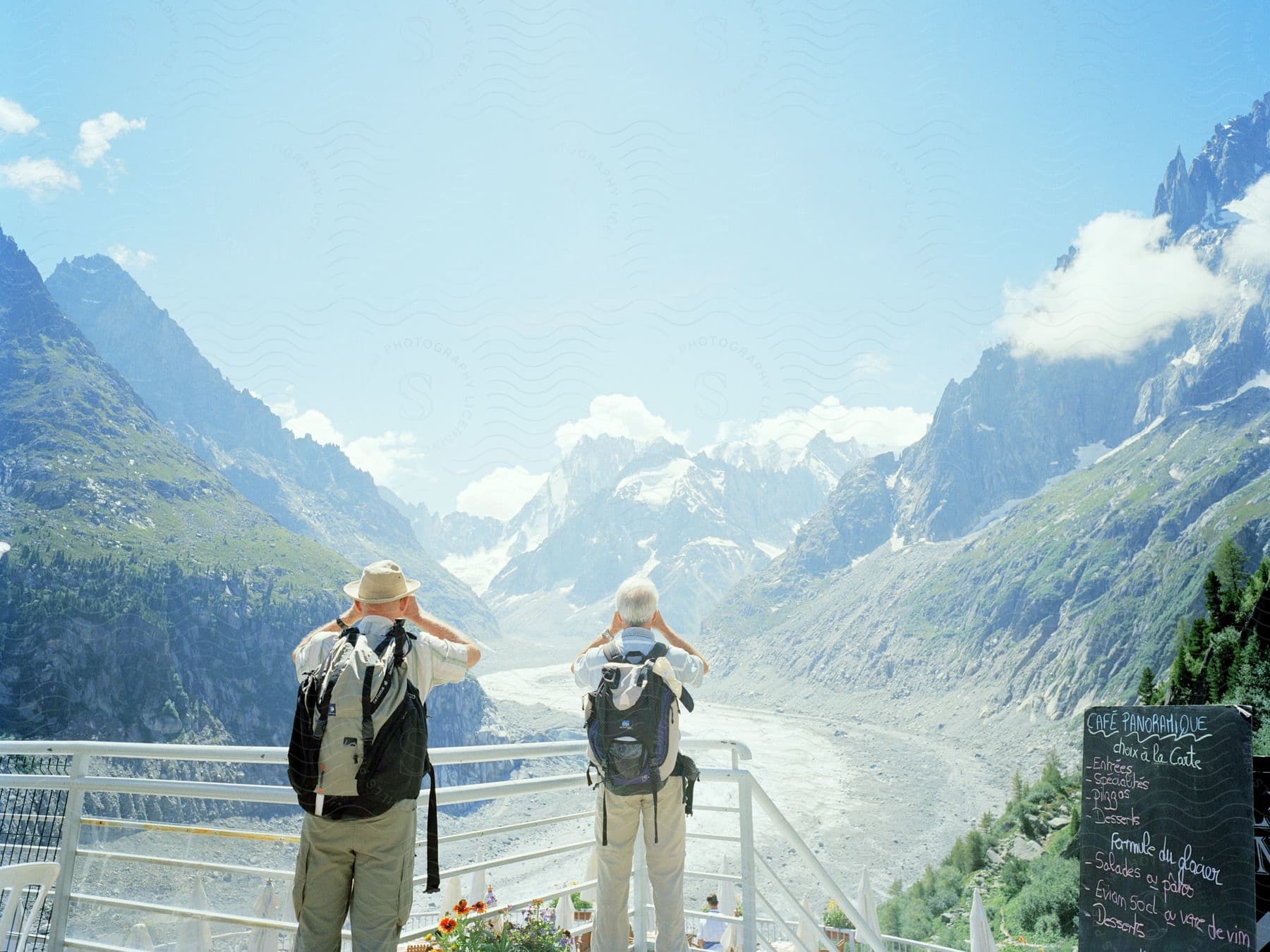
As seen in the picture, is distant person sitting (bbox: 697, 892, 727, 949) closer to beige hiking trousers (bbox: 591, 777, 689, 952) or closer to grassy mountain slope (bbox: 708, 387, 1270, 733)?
beige hiking trousers (bbox: 591, 777, 689, 952)

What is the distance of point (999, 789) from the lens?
137750 mm

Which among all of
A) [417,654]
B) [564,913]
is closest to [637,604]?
[417,654]

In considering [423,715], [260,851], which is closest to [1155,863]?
[423,715]

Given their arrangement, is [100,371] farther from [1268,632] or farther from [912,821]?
[1268,632]

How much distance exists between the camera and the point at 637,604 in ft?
12.5

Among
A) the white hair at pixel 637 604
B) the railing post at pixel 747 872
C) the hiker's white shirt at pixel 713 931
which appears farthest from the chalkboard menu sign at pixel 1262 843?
the hiker's white shirt at pixel 713 931

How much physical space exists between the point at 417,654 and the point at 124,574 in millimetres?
146748

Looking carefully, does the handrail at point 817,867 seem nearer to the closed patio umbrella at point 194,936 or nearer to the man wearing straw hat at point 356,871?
the man wearing straw hat at point 356,871

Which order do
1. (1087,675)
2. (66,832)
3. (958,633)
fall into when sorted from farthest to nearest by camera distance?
(958,633)
(1087,675)
(66,832)

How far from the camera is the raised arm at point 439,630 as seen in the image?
3.24 metres

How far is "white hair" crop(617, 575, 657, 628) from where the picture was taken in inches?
149

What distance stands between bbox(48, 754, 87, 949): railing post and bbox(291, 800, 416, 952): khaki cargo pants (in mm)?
1211

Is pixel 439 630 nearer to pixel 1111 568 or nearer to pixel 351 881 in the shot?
pixel 351 881

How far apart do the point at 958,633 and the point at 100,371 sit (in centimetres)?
18123
